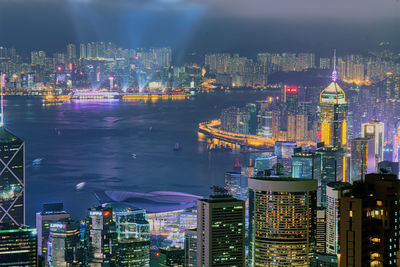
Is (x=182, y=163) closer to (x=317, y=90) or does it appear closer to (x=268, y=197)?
(x=317, y=90)

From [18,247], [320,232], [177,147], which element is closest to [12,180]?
[18,247]

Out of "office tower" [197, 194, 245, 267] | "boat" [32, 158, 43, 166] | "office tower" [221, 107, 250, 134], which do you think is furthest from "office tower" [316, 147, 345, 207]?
"office tower" [221, 107, 250, 134]

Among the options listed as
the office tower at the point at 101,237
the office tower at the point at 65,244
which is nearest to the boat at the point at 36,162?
the office tower at the point at 101,237

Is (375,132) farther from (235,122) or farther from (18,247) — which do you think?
(18,247)

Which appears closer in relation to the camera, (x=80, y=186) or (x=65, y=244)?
(x=65, y=244)

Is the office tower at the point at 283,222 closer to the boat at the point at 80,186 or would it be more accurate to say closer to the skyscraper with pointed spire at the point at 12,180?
the skyscraper with pointed spire at the point at 12,180

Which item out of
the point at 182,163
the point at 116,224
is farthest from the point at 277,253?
the point at 182,163
